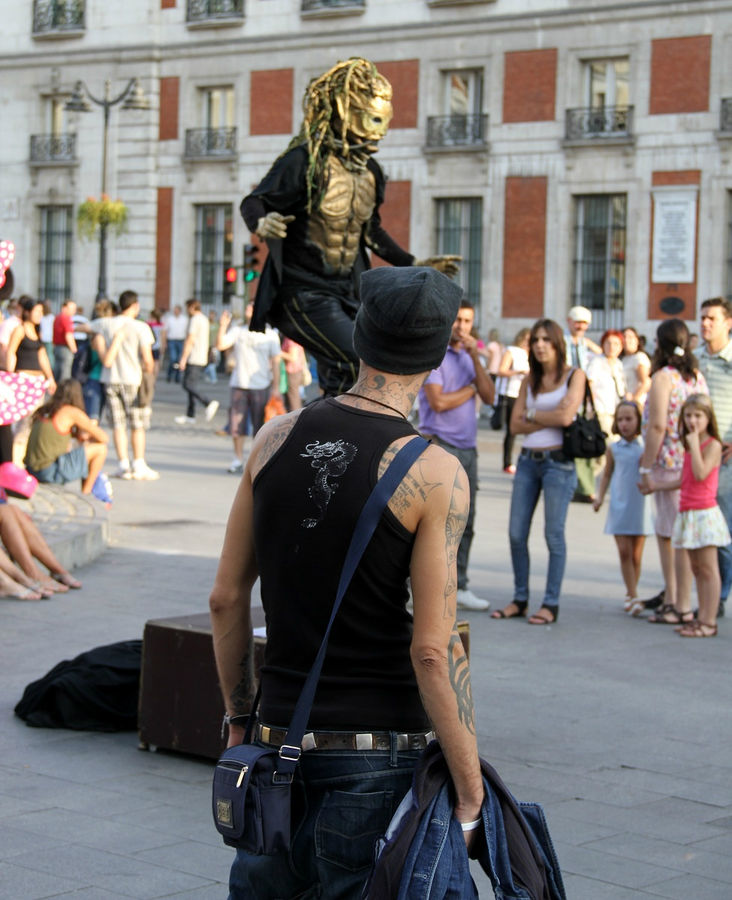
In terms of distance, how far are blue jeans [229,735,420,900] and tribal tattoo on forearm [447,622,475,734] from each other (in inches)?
5.5

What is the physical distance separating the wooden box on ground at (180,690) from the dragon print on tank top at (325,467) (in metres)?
2.78

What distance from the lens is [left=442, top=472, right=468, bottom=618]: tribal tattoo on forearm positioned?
314cm

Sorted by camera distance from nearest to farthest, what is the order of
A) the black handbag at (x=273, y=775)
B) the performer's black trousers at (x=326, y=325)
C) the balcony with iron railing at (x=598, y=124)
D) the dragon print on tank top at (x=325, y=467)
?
1. the black handbag at (x=273, y=775)
2. the dragon print on tank top at (x=325, y=467)
3. the performer's black trousers at (x=326, y=325)
4. the balcony with iron railing at (x=598, y=124)

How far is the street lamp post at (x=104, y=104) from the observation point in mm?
34969

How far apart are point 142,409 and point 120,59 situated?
85.3 ft

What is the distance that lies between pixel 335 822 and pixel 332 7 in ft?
117

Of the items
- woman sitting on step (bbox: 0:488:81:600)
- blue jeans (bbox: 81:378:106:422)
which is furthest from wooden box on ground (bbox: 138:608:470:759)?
blue jeans (bbox: 81:378:106:422)

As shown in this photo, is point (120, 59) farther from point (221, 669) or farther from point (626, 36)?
point (221, 669)

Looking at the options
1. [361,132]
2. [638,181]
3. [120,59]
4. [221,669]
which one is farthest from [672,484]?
[120,59]

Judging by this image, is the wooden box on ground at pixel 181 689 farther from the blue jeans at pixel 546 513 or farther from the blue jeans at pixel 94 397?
the blue jeans at pixel 94 397

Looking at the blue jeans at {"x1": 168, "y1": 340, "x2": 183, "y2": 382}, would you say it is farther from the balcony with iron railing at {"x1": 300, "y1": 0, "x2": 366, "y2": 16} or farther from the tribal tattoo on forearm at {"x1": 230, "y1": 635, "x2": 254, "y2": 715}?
the tribal tattoo on forearm at {"x1": 230, "y1": 635, "x2": 254, "y2": 715}

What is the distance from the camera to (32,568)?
30.9 feet

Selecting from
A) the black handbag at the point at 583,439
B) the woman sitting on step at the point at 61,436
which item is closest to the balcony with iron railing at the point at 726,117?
the woman sitting on step at the point at 61,436

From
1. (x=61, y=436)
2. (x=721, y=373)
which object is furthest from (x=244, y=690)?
(x=61, y=436)
